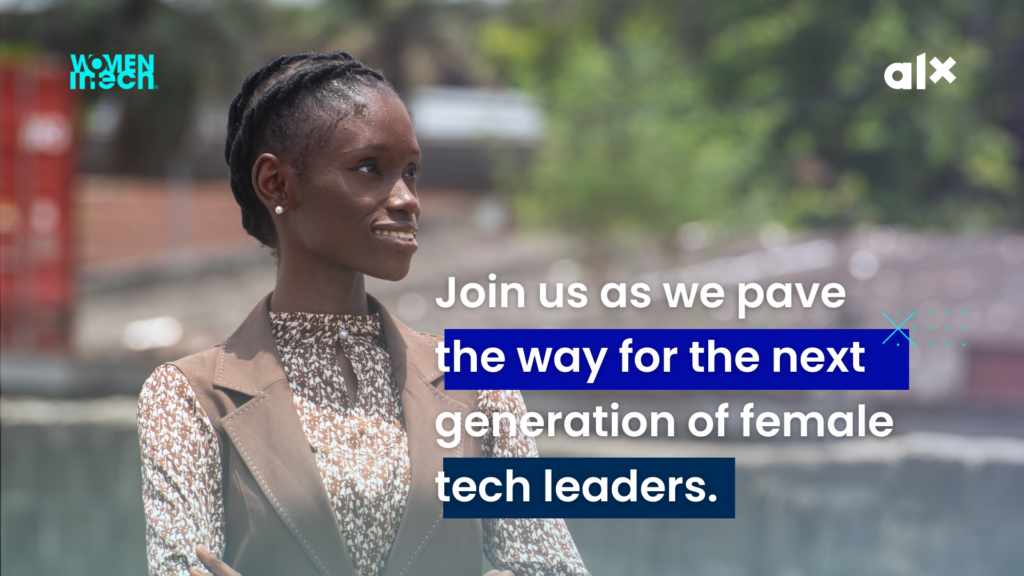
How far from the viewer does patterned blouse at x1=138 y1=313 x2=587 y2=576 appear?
1.04 meters

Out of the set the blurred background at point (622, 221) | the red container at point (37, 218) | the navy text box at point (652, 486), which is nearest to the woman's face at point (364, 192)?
the navy text box at point (652, 486)

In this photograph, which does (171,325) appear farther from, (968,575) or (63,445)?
(968,575)

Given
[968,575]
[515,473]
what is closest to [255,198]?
[515,473]

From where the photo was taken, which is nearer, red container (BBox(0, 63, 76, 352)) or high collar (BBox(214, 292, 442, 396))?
high collar (BBox(214, 292, 442, 396))

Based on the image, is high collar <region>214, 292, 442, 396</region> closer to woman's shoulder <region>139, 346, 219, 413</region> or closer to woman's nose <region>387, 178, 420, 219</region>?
woman's shoulder <region>139, 346, 219, 413</region>

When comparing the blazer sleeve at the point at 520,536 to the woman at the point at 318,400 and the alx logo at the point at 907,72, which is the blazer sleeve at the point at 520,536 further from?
the alx logo at the point at 907,72

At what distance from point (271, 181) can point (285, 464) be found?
293 millimetres

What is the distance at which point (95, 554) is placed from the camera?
8.91 m

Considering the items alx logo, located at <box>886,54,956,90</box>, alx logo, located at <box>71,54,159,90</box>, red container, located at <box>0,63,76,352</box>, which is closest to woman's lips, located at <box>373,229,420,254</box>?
alx logo, located at <box>71,54,159,90</box>

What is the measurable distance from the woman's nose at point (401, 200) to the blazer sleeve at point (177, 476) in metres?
0.28

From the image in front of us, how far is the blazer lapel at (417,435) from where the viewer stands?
1.09 metres

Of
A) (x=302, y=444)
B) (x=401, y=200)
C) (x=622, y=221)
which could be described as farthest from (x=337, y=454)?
(x=622, y=221)

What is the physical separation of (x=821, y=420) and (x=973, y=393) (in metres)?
10.7

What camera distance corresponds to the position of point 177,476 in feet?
3.42
